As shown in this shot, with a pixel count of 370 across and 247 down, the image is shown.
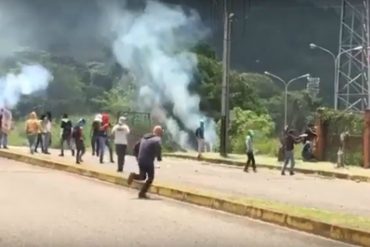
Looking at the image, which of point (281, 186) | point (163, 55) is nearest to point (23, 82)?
point (163, 55)

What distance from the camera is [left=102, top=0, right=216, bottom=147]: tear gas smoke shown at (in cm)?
6006

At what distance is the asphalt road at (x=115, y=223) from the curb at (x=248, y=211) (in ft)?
0.68

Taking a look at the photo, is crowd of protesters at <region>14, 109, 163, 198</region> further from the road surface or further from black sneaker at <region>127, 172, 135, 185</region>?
the road surface

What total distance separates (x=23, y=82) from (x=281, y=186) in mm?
47572

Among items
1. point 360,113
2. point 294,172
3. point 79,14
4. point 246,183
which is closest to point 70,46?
point 79,14

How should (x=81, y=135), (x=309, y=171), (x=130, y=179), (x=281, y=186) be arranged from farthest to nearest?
(x=309, y=171)
(x=81, y=135)
(x=281, y=186)
(x=130, y=179)

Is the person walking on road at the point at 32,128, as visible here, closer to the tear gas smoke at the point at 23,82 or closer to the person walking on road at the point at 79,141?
the person walking on road at the point at 79,141

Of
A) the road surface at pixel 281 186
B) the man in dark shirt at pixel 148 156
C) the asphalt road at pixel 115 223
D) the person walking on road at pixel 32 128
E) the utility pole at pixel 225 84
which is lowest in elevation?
the asphalt road at pixel 115 223

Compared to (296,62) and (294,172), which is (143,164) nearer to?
(294,172)

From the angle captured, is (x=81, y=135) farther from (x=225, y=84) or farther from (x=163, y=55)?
(x=163, y=55)

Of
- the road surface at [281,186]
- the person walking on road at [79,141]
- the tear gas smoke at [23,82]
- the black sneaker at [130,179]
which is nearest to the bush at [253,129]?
the tear gas smoke at [23,82]

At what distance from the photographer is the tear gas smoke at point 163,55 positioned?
60062mm

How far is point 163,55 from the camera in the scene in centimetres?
6300

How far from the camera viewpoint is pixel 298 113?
79062 millimetres
